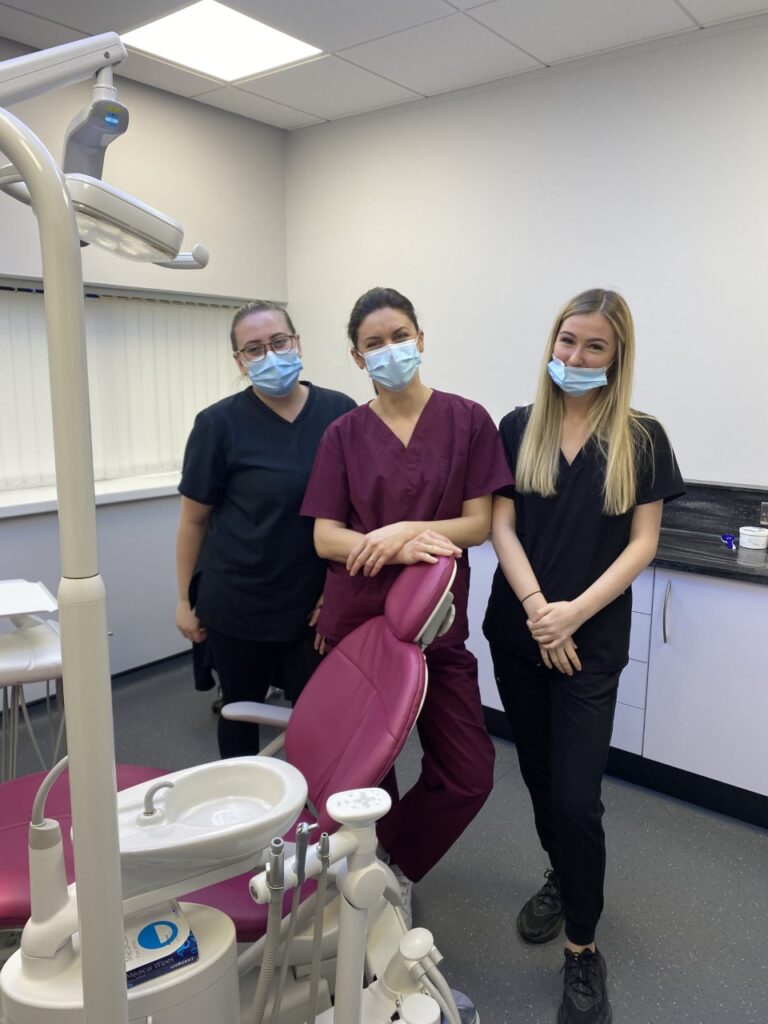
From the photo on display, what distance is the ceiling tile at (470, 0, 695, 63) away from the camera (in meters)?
2.23

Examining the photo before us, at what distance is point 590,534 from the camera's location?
60.7 inches

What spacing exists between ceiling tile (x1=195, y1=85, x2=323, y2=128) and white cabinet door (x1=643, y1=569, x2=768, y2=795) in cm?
247

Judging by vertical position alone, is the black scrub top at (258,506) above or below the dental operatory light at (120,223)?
below

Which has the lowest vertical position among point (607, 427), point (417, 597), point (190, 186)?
point (417, 597)

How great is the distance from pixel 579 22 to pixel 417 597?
2.04 metres

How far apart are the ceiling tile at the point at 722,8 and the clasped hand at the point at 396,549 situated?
186 cm

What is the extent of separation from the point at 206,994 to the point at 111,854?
0.42 metres

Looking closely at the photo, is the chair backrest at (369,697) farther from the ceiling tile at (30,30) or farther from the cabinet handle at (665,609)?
the ceiling tile at (30,30)

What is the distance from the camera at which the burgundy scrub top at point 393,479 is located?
1.55 m

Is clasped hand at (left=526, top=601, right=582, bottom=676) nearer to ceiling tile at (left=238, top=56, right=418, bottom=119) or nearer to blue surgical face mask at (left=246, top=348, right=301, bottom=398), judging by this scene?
blue surgical face mask at (left=246, top=348, right=301, bottom=398)

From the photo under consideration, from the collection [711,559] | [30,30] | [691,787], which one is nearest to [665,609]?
[711,559]

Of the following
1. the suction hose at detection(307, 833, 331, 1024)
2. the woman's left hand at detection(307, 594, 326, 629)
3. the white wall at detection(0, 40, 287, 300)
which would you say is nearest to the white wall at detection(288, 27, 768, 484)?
the white wall at detection(0, 40, 287, 300)

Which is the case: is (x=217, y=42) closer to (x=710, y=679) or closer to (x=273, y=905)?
(x=710, y=679)

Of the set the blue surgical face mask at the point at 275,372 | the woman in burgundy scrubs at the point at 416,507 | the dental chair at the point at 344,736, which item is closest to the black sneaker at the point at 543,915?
the woman in burgundy scrubs at the point at 416,507
